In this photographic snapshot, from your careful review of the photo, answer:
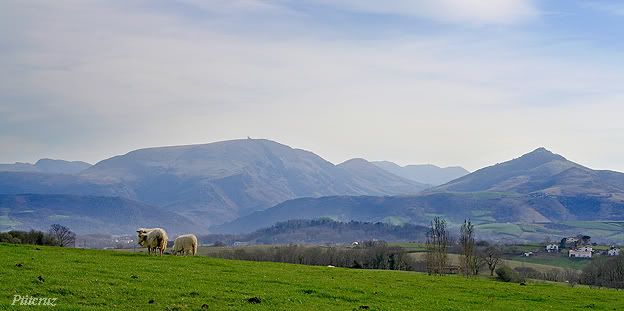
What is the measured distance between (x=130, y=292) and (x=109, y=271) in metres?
6.26

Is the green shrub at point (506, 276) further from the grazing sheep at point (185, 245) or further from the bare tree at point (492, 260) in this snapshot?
the grazing sheep at point (185, 245)

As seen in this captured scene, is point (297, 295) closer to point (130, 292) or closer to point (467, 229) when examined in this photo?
point (130, 292)

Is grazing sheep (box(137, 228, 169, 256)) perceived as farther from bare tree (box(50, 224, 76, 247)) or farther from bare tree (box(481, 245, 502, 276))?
bare tree (box(481, 245, 502, 276))

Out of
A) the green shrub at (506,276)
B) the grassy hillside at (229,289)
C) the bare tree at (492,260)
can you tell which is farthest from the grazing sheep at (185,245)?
the bare tree at (492,260)

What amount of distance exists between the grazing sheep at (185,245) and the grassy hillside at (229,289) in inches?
338

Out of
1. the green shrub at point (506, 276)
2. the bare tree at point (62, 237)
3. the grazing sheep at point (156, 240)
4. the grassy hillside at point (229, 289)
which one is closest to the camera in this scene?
the grassy hillside at point (229, 289)

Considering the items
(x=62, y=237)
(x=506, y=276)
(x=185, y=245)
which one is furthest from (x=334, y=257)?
(x=185, y=245)

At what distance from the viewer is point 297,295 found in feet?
106

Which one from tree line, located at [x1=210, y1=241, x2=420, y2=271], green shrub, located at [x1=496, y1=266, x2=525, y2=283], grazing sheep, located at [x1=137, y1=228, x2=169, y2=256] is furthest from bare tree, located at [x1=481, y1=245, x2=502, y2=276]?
grazing sheep, located at [x1=137, y1=228, x2=169, y2=256]

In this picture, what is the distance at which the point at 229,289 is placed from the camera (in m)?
31.9

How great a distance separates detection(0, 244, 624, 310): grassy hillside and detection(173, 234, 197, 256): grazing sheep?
28.1 feet

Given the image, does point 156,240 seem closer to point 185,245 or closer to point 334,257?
point 185,245

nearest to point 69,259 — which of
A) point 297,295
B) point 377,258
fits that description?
point 297,295

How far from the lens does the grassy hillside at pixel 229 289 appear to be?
2758 cm
